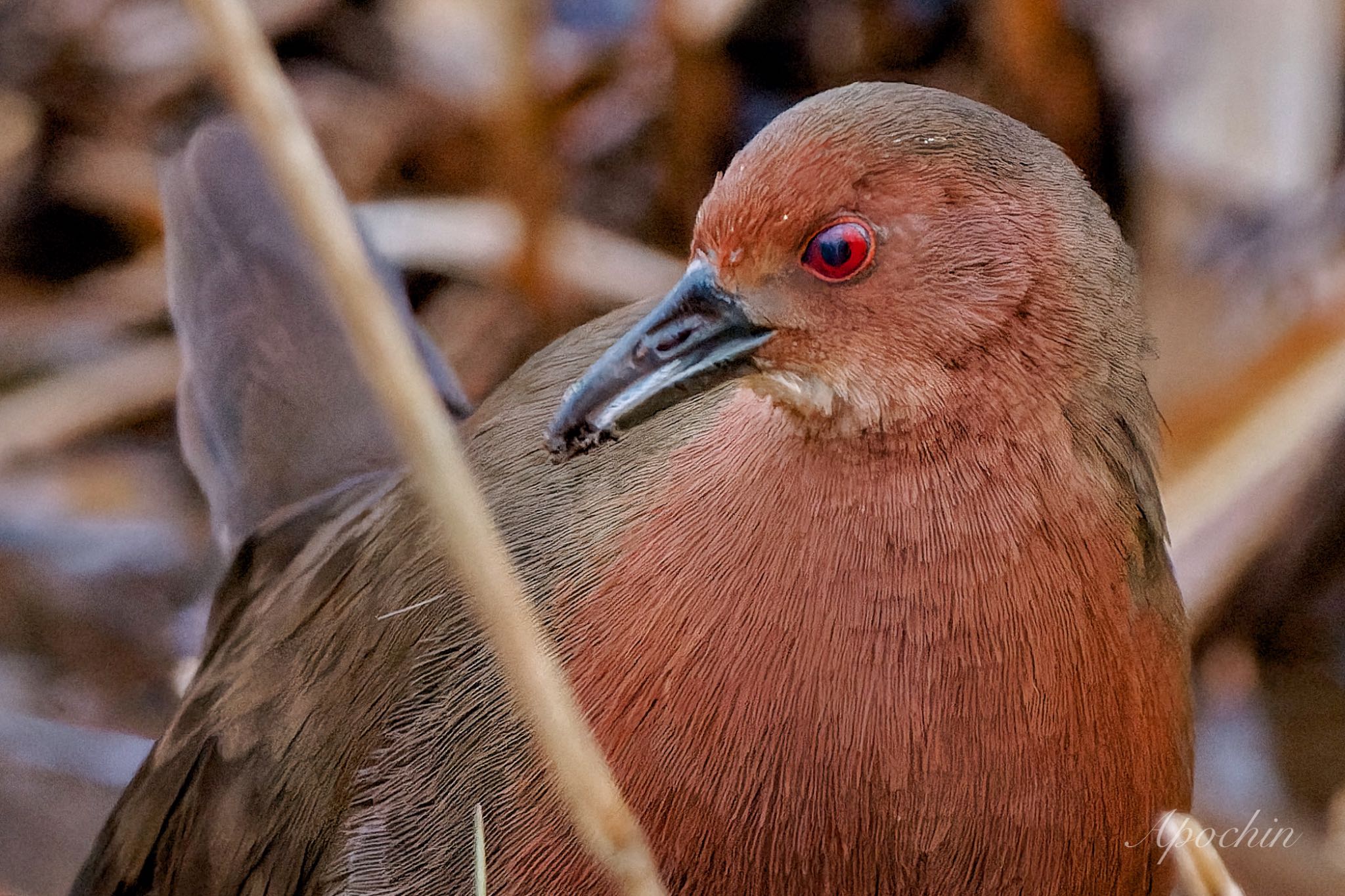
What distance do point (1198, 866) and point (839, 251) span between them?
21.7 inches

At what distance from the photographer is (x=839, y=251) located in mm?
1195

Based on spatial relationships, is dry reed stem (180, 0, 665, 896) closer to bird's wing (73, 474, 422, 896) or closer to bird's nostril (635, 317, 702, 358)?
bird's nostril (635, 317, 702, 358)

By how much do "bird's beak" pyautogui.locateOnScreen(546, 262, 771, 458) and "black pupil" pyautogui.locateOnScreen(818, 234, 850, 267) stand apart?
3.1 inches

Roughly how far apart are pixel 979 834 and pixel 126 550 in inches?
70.3

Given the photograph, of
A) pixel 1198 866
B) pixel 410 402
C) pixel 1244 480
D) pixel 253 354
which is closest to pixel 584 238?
pixel 253 354

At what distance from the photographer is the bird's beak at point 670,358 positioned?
1.21 m

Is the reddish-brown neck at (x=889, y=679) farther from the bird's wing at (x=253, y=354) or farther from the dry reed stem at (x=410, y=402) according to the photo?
the bird's wing at (x=253, y=354)

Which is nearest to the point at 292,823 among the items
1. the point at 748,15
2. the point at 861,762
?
the point at 861,762

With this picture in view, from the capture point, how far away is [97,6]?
2.80m

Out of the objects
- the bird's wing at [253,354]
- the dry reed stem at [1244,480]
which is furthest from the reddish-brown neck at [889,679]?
the dry reed stem at [1244,480]

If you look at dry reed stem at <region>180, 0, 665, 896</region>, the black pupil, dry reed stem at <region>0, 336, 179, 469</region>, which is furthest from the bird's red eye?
dry reed stem at <region>0, 336, 179, 469</region>

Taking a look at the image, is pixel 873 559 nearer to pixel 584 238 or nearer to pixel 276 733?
pixel 276 733

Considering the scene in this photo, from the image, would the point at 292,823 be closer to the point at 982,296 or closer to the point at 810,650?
the point at 810,650

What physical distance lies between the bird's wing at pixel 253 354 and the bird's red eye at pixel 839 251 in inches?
33.7
